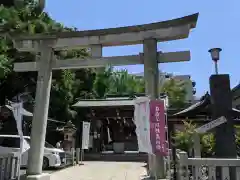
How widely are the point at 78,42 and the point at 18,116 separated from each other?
11.1 feet

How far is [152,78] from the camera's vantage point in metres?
→ 9.26

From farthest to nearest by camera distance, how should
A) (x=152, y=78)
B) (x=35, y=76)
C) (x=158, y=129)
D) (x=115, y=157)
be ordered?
1. (x=35, y=76)
2. (x=115, y=157)
3. (x=152, y=78)
4. (x=158, y=129)

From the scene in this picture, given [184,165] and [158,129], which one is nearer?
[184,165]

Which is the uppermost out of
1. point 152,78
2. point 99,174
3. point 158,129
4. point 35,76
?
point 35,76

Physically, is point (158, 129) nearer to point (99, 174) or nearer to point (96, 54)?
point (96, 54)

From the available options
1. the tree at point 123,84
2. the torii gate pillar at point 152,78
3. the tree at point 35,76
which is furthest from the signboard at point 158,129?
the tree at point 123,84

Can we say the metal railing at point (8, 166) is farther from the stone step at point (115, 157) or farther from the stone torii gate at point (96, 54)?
the stone step at point (115, 157)

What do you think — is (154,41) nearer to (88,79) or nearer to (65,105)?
(65,105)

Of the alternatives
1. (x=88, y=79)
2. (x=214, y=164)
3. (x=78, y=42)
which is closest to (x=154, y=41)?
(x=78, y=42)

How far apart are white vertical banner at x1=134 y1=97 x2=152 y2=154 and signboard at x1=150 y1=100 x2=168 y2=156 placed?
107 millimetres

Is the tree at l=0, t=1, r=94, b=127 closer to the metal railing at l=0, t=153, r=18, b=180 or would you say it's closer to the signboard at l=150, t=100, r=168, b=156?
the metal railing at l=0, t=153, r=18, b=180

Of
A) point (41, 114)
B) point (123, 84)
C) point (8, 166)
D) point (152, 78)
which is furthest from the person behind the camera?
point (123, 84)

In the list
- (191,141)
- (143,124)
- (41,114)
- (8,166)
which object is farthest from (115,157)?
(143,124)

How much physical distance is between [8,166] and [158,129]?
4.94m
